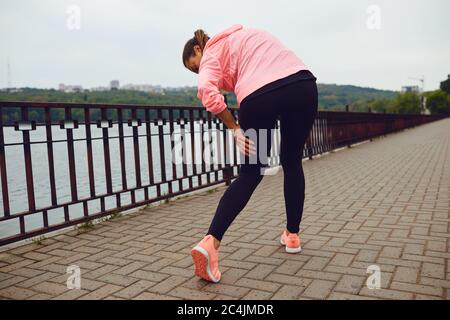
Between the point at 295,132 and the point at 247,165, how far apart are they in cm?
42

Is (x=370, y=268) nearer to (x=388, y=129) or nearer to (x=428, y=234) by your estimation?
(x=428, y=234)

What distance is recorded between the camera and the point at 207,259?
2408 millimetres

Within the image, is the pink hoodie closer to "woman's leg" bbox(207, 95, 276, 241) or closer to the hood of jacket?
the hood of jacket

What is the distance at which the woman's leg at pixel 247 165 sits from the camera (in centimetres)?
246

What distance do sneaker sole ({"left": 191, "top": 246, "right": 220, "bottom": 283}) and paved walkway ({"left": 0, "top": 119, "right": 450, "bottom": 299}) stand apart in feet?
0.16

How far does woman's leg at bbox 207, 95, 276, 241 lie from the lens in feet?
8.05

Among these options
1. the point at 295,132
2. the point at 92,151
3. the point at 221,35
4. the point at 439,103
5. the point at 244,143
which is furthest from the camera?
the point at 439,103

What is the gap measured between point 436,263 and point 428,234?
0.73 meters

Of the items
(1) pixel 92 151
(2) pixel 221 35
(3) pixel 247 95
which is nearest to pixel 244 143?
(3) pixel 247 95

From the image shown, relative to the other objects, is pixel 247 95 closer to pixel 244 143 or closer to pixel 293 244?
pixel 244 143

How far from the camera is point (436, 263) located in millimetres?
2670

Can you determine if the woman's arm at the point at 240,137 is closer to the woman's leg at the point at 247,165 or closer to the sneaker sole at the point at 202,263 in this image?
the woman's leg at the point at 247,165

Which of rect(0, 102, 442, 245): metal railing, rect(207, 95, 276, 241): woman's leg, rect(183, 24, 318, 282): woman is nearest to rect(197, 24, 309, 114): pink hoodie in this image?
rect(183, 24, 318, 282): woman

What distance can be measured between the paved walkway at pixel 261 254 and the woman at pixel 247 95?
1.13 ft
